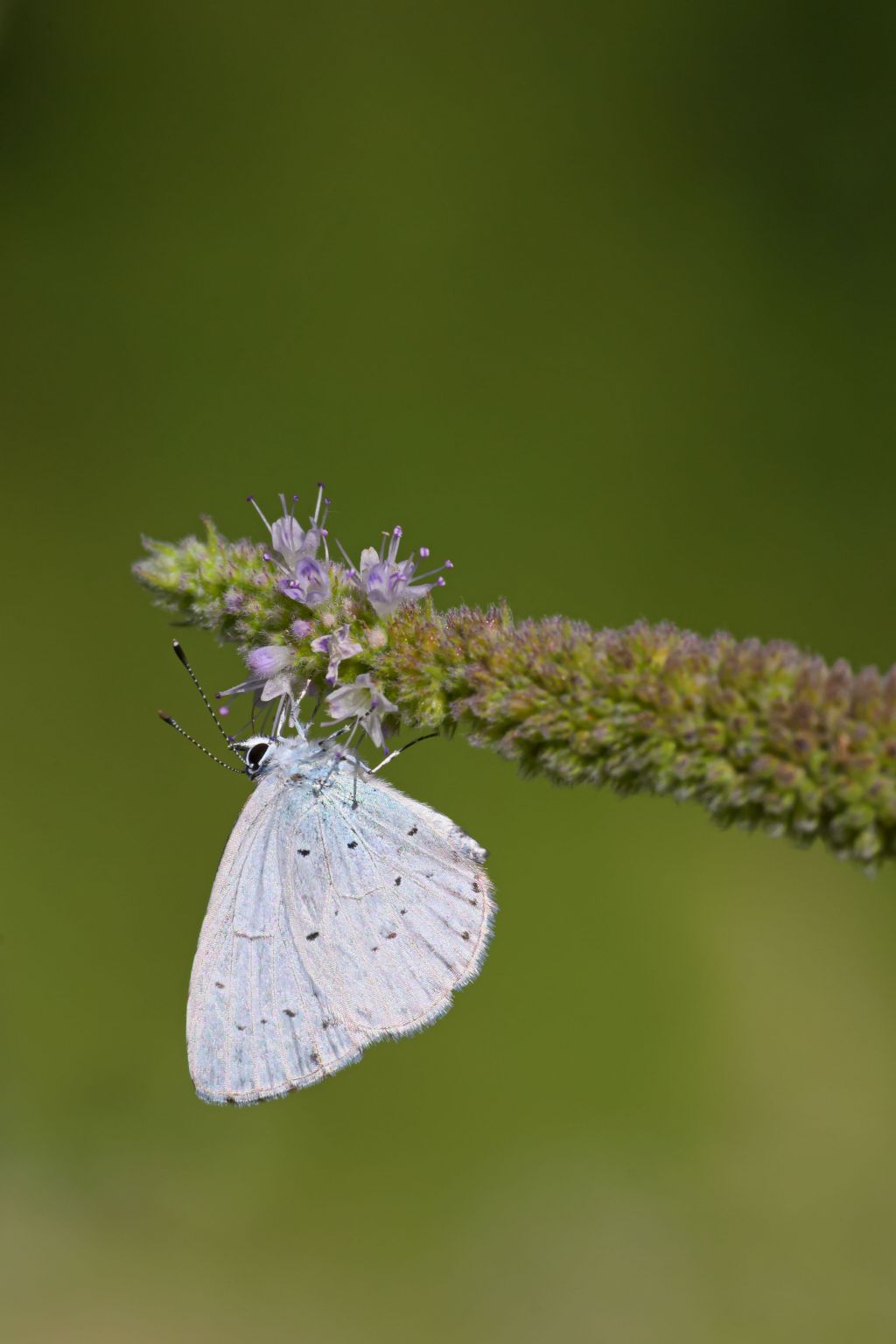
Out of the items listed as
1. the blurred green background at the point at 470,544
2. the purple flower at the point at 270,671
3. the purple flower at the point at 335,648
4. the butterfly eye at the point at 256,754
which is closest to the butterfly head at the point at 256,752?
the butterfly eye at the point at 256,754

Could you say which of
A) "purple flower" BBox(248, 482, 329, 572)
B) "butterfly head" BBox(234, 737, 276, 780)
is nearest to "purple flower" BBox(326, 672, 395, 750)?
"purple flower" BBox(248, 482, 329, 572)

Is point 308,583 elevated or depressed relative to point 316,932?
elevated

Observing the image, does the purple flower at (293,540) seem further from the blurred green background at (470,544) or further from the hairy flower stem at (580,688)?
the blurred green background at (470,544)

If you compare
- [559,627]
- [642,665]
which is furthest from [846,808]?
[559,627]

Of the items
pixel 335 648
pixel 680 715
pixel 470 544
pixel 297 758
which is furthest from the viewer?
pixel 470 544

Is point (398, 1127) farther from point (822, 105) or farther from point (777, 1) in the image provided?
point (777, 1)

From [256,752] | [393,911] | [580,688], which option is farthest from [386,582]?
[393,911]

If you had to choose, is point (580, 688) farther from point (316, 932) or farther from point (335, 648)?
point (316, 932)
